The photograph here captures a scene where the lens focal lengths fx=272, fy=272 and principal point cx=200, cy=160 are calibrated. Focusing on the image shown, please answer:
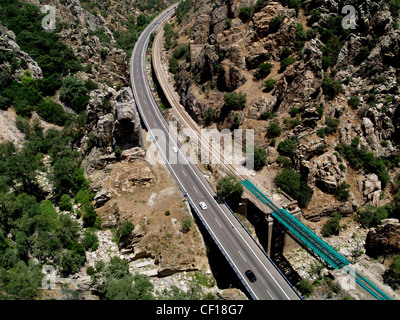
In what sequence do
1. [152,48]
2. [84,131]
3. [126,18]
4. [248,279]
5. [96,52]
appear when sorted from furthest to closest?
[126,18] < [152,48] < [96,52] < [84,131] < [248,279]

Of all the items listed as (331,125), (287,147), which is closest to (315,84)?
(331,125)

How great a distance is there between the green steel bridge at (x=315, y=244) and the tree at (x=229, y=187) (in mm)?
4424

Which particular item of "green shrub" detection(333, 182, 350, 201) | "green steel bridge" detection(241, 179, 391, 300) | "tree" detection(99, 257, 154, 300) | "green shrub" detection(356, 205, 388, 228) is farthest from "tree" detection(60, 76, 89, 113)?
"green shrub" detection(356, 205, 388, 228)

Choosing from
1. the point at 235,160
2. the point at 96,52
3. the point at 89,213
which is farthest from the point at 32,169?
the point at 96,52

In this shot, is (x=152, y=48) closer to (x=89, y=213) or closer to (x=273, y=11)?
(x=273, y=11)

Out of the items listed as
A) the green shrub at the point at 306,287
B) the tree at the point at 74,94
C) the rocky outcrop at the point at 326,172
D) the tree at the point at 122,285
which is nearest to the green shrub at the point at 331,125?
the rocky outcrop at the point at 326,172

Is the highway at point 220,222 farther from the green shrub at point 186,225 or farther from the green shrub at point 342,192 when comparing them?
the green shrub at point 342,192

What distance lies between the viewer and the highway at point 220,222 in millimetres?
46594

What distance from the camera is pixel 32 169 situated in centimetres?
6412

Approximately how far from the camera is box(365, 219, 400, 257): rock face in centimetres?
5362

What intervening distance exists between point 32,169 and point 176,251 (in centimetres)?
3943

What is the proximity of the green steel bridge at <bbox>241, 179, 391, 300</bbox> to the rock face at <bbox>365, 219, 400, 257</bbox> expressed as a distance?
9.33 metres

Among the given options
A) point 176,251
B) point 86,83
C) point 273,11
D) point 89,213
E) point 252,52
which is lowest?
point 176,251

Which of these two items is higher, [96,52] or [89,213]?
[96,52]
